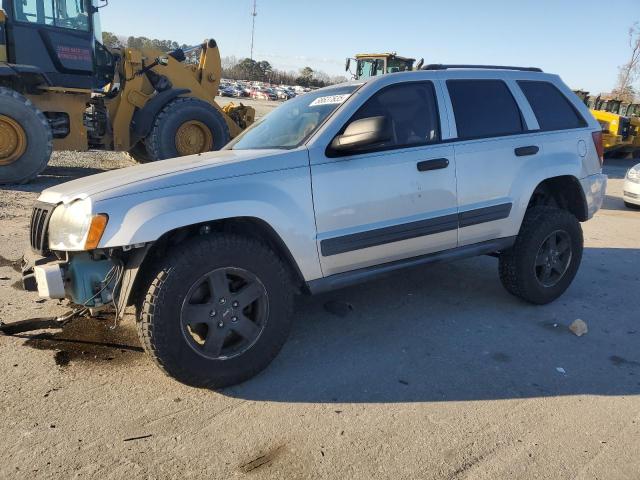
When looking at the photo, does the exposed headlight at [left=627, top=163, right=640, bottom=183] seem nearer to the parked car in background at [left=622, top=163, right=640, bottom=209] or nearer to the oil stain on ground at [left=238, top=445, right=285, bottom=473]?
the parked car in background at [left=622, top=163, right=640, bottom=209]

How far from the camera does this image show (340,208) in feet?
11.0

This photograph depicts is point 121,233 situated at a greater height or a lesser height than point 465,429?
greater

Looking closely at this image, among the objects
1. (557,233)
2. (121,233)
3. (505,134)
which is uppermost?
(505,134)

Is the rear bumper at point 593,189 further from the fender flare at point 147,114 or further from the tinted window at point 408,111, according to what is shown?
the fender flare at point 147,114

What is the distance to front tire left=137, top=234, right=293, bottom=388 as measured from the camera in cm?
288

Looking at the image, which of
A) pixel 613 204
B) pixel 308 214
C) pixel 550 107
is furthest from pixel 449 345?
pixel 613 204

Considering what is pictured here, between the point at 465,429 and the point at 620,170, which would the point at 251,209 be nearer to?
the point at 465,429

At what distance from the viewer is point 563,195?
4.79 meters

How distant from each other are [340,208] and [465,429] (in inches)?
59.2

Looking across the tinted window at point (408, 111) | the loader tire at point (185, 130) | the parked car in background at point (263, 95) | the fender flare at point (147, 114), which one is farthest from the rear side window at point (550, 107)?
the parked car in background at point (263, 95)

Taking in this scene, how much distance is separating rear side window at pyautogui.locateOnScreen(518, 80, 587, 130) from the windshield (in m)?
1.73

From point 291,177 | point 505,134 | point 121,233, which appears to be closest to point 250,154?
point 291,177

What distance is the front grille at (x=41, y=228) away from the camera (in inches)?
121

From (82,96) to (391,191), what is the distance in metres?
8.13
